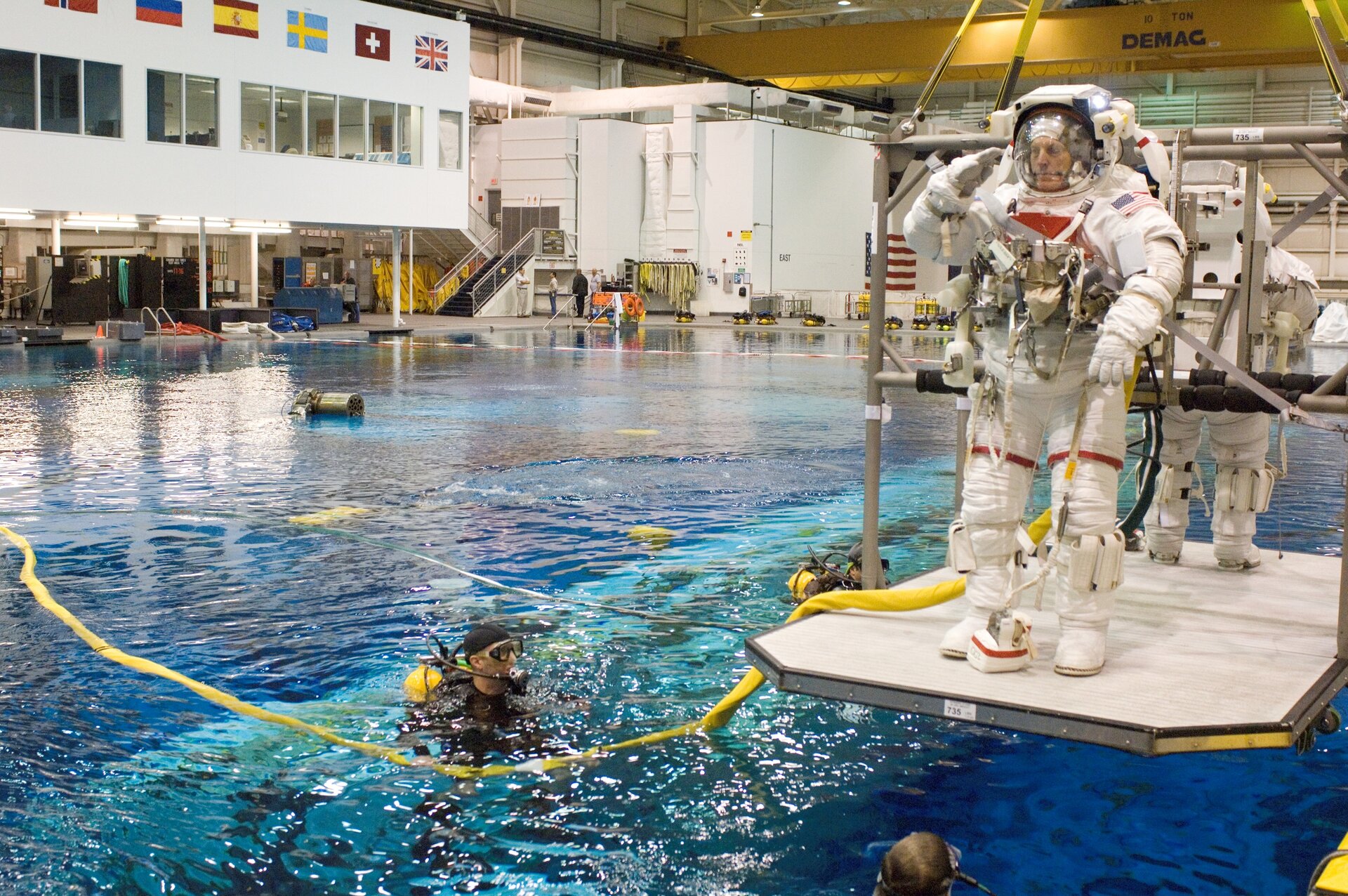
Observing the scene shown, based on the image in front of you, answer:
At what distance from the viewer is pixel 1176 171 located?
561 centimetres

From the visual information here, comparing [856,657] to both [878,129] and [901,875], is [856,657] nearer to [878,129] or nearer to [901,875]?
[901,875]

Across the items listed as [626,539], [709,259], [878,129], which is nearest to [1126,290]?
[626,539]

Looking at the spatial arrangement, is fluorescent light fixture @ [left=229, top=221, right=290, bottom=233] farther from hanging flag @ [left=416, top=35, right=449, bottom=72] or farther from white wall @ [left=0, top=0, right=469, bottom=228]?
hanging flag @ [left=416, top=35, right=449, bottom=72]

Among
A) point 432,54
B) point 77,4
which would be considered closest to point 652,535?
point 77,4

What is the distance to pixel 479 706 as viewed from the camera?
212 inches

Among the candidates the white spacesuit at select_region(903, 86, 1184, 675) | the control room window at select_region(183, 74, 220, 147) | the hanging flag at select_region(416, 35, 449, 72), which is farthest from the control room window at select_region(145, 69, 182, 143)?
the white spacesuit at select_region(903, 86, 1184, 675)

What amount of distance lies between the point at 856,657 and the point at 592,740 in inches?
45.0

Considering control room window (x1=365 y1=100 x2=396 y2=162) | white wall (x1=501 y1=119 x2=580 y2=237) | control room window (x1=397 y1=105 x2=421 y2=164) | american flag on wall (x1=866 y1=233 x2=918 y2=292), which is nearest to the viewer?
control room window (x1=365 y1=100 x2=396 y2=162)

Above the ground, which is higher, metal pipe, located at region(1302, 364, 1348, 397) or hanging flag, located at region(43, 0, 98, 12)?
hanging flag, located at region(43, 0, 98, 12)

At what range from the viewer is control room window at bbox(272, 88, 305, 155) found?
103 ft

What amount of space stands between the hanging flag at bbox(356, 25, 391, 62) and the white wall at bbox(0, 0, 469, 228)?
17 cm

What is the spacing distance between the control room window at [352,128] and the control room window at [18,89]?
721 cm

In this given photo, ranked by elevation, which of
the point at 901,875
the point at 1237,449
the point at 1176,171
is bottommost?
the point at 901,875

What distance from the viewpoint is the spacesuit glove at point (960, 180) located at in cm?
474
